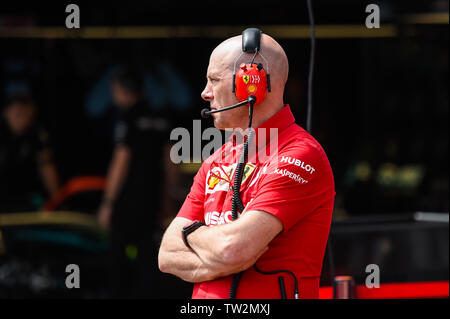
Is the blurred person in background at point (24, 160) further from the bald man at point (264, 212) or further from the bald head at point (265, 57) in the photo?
the bald head at point (265, 57)

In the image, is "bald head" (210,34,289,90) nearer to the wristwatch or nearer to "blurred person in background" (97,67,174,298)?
the wristwatch

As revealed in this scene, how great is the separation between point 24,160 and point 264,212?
5186mm

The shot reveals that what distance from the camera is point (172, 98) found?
743cm

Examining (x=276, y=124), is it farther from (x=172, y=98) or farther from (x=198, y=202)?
(x=172, y=98)

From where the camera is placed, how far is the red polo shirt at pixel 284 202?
2441mm

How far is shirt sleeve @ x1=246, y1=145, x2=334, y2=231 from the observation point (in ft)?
7.92

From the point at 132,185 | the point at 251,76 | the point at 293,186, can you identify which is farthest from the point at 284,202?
the point at 132,185

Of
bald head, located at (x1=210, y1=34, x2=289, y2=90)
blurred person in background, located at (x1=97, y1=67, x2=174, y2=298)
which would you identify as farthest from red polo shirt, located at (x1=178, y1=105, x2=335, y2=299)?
blurred person in background, located at (x1=97, y1=67, x2=174, y2=298)

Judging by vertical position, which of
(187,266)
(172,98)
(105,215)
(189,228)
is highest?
(172,98)

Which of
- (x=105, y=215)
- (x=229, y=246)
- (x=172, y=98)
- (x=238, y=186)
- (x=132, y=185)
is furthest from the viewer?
(x=172, y=98)

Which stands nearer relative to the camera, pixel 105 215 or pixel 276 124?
pixel 276 124

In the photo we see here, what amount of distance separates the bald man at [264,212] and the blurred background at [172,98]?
401 cm

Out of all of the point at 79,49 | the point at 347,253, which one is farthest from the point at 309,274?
the point at 79,49

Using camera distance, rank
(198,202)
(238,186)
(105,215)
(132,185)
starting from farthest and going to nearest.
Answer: (105,215) → (132,185) → (198,202) → (238,186)
